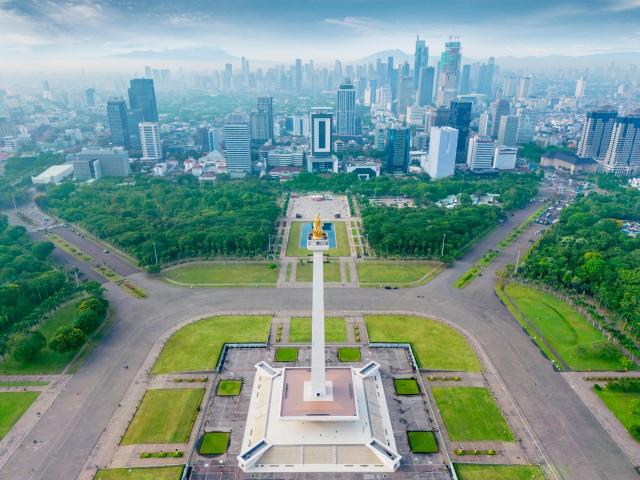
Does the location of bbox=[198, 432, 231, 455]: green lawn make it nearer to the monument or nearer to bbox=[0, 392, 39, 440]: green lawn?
the monument

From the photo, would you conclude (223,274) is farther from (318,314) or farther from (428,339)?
(318,314)

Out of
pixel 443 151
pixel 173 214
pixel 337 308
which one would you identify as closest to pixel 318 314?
pixel 337 308

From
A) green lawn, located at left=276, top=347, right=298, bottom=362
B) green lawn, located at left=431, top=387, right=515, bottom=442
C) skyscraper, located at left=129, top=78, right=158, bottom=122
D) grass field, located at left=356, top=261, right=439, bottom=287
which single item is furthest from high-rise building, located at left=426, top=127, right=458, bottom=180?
skyscraper, located at left=129, top=78, right=158, bottom=122

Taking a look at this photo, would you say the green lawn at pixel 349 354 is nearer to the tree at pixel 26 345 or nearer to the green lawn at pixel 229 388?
the green lawn at pixel 229 388

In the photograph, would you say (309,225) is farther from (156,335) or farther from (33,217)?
(33,217)

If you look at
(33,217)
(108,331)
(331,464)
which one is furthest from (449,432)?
(33,217)
